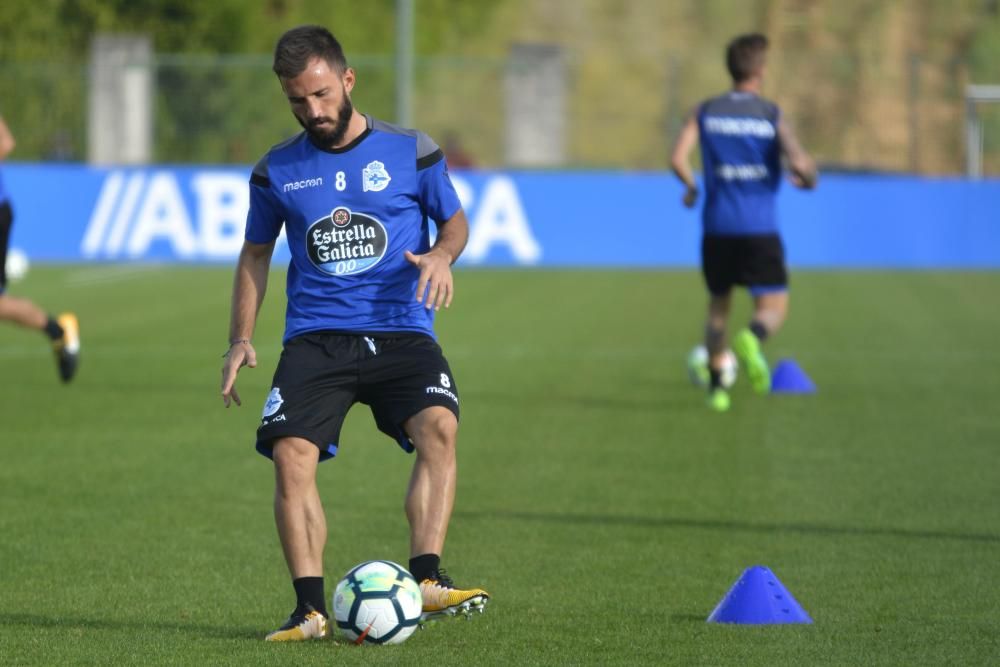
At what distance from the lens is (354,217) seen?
6035 mm

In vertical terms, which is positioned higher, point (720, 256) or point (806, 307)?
point (720, 256)

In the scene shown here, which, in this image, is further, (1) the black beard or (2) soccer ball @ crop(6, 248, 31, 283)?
(2) soccer ball @ crop(6, 248, 31, 283)

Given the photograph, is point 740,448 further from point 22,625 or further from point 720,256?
point 22,625

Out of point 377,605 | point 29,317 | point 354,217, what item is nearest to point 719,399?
point 29,317

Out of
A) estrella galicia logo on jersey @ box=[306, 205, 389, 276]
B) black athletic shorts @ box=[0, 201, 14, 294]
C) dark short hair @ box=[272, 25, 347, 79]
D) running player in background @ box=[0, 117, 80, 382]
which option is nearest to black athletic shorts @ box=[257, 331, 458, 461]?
estrella galicia logo on jersey @ box=[306, 205, 389, 276]

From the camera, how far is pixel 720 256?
472 inches

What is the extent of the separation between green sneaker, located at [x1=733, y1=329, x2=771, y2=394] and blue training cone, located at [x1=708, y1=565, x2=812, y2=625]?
220 inches

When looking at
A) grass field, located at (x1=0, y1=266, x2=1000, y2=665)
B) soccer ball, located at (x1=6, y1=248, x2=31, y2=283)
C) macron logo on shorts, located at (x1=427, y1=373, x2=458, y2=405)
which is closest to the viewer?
grass field, located at (x1=0, y1=266, x2=1000, y2=665)

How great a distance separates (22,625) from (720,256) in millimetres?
6802

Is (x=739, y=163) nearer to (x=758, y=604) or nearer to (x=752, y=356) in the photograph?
(x=752, y=356)

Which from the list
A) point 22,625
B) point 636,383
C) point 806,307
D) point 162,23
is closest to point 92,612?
point 22,625

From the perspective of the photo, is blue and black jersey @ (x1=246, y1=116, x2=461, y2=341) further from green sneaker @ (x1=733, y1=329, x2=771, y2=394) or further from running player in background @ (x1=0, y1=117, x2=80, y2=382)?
running player in background @ (x1=0, y1=117, x2=80, y2=382)

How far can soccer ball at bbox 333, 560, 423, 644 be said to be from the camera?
5.71 m

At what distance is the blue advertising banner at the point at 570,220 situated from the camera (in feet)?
88.1
